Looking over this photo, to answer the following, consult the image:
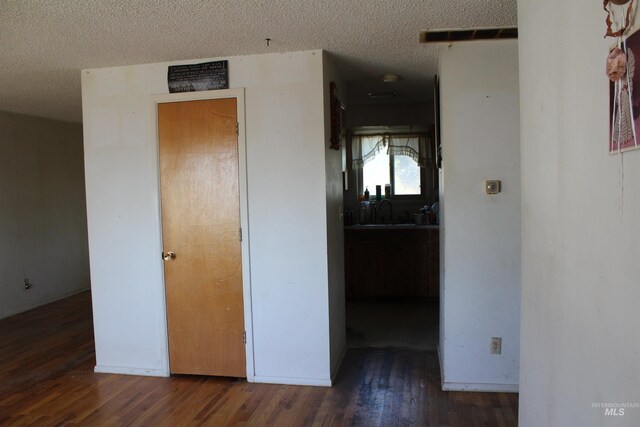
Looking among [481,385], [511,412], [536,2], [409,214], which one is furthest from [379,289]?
[536,2]

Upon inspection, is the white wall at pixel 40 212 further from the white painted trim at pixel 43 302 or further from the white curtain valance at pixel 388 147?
the white curtain valance at pixel 388 147

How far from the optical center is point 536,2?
1.68 metres

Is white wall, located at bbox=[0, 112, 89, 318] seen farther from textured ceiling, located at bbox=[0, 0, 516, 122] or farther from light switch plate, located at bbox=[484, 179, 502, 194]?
light switch plate, located at bbox=[484, 179, 502, 194]

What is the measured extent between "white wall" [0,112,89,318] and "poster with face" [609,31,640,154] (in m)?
6.04

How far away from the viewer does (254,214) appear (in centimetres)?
335

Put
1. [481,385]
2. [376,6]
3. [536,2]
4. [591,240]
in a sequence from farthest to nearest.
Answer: [481,385] → [376,6] → [536,2] → [591,240]

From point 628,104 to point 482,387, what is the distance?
260 cm

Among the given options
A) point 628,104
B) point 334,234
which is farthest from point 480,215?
point 628,104

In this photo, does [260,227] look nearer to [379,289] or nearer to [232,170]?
[232,170]

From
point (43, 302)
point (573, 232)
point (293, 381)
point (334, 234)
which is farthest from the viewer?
point (43, 302)

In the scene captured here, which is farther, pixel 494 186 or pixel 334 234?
pixel 334 234

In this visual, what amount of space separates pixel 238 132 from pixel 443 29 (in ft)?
4.88

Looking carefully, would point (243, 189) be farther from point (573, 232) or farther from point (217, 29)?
point (573, 232)

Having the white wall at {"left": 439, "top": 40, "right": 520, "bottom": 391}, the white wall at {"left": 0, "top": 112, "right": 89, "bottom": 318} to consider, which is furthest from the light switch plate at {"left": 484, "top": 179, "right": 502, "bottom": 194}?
the white wall at {"left": 0, "top": 112, "right": 89, "bottom": 318}
